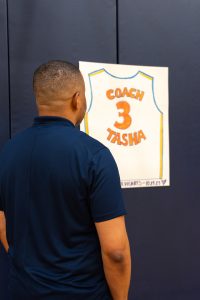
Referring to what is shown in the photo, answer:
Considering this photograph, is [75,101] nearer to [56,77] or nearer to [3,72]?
[56,77]

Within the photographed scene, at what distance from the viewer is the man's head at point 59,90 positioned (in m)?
1.49

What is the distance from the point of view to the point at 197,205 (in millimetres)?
2865

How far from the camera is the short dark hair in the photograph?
1.48 m

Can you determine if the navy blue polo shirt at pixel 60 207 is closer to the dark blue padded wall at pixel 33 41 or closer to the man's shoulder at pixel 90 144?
the man's shoulder at pixel 90 144

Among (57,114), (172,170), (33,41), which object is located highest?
(33,41)

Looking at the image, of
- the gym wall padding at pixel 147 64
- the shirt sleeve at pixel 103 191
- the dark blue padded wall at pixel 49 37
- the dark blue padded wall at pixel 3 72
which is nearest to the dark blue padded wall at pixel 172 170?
the gym wall padding at pixel 147 64

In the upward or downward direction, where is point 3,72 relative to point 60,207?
upward

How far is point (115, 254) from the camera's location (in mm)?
1420

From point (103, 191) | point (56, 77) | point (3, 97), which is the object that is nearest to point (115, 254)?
point (103, 191)

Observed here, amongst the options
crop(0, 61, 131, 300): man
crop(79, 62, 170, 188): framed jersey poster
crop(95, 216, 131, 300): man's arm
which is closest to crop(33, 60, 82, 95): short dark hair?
crop(0, 61, 131, 300): man

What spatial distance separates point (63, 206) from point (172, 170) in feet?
4.89

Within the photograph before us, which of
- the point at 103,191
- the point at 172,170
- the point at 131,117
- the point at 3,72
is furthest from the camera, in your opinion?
the point at 172,170

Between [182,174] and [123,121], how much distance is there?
55 cm

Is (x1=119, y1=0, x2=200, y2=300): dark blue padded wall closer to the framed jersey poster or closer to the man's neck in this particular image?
the framed jersey poster
